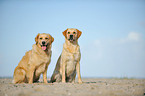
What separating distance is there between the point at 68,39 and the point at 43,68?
5.73ft

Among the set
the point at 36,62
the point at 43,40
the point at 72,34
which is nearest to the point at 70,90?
the point at 36,62

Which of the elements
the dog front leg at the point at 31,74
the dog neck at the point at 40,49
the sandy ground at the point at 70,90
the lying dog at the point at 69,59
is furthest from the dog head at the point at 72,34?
the sandy ground at the point at 70,90

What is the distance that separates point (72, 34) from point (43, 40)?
135cm

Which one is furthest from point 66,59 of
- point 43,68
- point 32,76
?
point 32,76

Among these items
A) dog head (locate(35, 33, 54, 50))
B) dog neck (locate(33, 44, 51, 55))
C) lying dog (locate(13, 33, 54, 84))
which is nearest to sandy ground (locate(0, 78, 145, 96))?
lying dog (locate(13, 33, 54, 84))

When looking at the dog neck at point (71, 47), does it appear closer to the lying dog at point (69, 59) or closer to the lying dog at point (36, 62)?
the lying dog at point (69, 59)

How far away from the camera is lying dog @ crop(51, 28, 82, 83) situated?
347 inches

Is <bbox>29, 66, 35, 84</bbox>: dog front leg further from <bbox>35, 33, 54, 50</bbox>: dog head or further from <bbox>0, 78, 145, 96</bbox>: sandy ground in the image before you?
<bbox>35, 33, 54, 50</bbox>: dog head

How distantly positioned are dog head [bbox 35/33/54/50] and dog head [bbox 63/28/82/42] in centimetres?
72

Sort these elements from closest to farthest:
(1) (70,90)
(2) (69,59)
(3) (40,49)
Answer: (1) (70,90)
(3) (40,49)
(2) (69,59)

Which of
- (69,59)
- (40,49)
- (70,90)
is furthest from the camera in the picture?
(69,59)

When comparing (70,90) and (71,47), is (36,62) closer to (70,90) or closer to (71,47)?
(71,47)

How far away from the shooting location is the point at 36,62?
8.45 meters

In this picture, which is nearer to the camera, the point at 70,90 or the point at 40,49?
the point at 70,90
